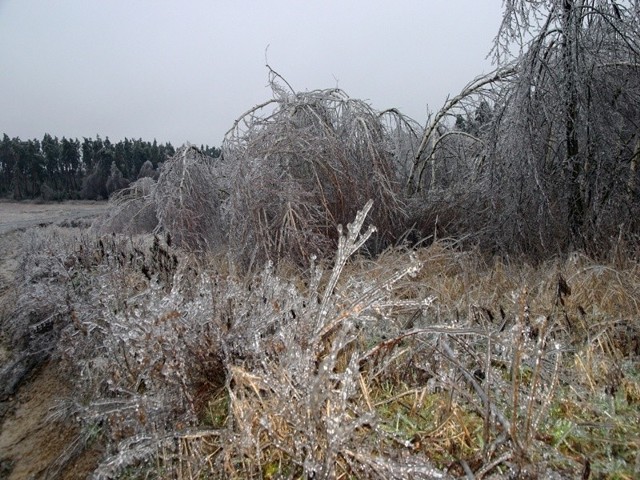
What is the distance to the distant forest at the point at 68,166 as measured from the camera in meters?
25.2

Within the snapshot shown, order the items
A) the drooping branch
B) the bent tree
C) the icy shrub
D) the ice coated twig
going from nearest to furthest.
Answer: the ice coated twig → the bent tree → the icy shrub → the drooping branch

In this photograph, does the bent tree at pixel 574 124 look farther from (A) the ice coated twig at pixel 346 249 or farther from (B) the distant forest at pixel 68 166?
(B) the distant forest at pixel 68 166

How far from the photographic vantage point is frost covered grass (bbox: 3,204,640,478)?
1577mm

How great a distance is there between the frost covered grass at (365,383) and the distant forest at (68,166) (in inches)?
905

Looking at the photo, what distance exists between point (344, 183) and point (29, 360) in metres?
3.73

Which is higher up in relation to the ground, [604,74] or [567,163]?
[604,74]

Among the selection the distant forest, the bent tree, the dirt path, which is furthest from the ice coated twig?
the distant forest

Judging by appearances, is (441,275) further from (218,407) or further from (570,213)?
(218,407)

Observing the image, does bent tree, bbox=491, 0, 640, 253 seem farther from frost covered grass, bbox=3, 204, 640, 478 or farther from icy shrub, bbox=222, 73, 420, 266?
icy shrub, bbox=222, 73, 420, 266

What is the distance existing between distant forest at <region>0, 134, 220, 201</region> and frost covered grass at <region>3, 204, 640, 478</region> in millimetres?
22975

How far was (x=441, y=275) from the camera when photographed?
419cm

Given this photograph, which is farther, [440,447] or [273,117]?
[273,117]

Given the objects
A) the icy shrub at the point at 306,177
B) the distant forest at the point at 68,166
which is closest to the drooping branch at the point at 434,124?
the icy shrub at the point at 306,177

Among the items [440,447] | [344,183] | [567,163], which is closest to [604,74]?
[567,163]
